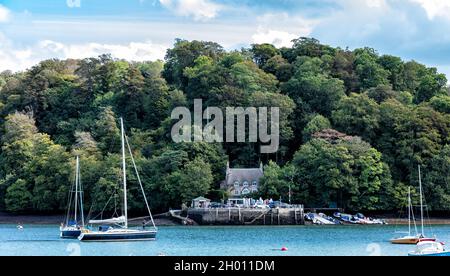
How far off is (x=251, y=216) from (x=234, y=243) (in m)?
22.8

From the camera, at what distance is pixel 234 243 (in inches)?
2035

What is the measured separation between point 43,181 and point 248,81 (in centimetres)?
2474

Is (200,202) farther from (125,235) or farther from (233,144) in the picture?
(125,235)

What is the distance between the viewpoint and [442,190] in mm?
75750

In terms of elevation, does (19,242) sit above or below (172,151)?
below

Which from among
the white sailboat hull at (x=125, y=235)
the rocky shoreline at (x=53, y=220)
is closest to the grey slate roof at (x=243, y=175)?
the rocky shoreline at (x=53, y=220)

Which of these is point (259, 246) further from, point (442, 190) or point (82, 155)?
point (82, 155)

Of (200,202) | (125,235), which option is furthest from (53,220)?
(125,235)

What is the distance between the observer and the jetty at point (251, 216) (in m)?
74.2

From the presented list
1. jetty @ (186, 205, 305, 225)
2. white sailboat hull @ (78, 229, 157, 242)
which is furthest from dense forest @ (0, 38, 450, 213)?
white sailboat hull @ (78, 229, 157, 242)

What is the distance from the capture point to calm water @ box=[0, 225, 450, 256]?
148 ft

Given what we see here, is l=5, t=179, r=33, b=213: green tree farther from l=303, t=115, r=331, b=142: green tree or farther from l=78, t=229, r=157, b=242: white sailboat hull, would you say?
l=78, t=229, r=157, b=242: white sailboat hull

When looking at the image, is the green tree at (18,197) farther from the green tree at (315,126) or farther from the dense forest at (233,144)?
the green tree at (315,126)
